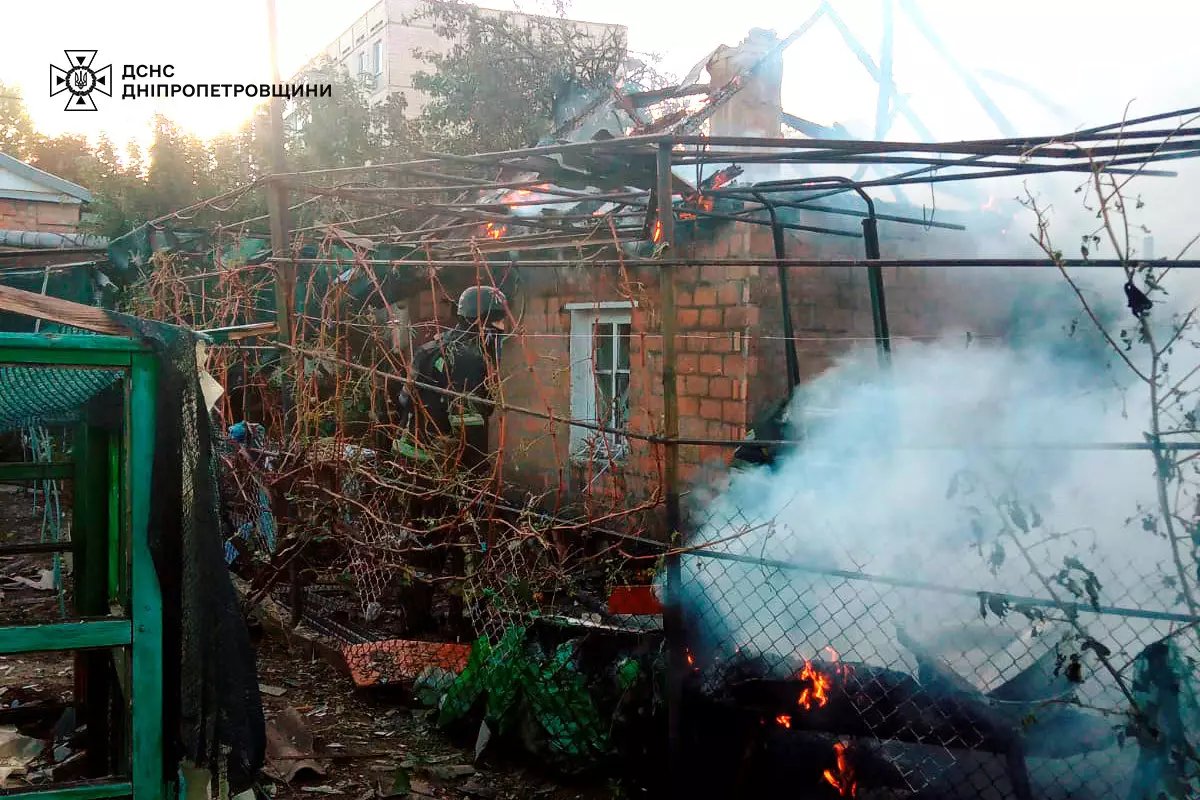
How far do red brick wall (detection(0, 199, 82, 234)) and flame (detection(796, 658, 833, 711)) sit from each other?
Answer: 1948 centimetres

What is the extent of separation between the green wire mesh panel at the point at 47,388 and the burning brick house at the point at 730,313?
3565mm

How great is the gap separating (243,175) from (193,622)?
16.0m

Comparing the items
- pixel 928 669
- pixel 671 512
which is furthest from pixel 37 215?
pixel 928 669

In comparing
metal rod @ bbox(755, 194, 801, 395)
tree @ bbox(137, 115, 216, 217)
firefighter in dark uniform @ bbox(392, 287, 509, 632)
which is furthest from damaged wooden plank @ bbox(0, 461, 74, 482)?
tree @ bbox(137, 115, 216, 217)

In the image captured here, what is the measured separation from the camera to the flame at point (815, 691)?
14.0 feet

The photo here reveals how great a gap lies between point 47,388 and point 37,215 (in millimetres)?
20172

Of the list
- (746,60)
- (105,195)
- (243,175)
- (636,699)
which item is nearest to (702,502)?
(636,699)

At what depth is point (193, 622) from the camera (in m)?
2.79

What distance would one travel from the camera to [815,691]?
4.28m

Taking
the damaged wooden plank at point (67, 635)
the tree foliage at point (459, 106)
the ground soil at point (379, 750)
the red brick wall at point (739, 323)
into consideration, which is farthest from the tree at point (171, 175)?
the damaged wooden plank at point (67, 635)

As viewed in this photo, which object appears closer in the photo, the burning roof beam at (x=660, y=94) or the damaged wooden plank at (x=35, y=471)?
the damaged wooden plank at (x=35, y=471)

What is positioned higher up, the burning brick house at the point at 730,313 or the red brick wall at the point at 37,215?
the red brick wall at the point at 37,215

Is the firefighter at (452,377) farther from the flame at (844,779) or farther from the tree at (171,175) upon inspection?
the tree at (171,175)

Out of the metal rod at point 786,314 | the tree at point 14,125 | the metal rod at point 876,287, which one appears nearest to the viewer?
the metal rod at point 876,287
